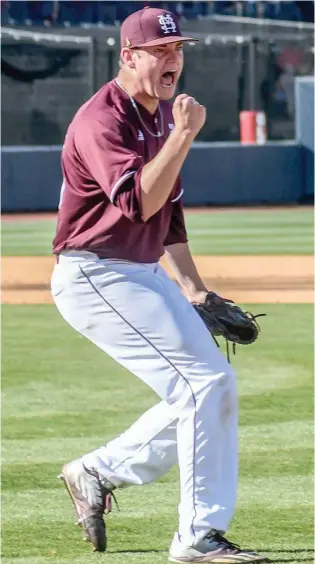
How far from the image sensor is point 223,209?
2228 cm

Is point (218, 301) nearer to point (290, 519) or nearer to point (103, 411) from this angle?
point (290, 519)

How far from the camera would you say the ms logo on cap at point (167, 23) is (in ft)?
14.3

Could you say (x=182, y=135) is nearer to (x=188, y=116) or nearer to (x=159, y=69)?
(x=188, y=116)

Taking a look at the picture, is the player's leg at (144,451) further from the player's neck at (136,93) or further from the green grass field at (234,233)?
the green grass field at (234,233)

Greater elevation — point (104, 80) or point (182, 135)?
point (182, 135)

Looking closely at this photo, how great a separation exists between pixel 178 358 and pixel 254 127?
1985 centimetres

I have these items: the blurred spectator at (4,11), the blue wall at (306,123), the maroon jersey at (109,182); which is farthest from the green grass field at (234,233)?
the maroon jersey at (109,182)

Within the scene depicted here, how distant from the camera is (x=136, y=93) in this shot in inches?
175

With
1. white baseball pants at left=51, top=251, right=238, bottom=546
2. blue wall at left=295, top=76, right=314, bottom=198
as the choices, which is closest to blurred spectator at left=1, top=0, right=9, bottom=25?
blue wall at left=295, top=76, right=314, bottom=198

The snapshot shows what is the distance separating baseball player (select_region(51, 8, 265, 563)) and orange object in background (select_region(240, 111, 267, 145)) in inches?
766

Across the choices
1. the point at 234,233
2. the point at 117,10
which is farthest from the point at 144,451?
the point at 117,10

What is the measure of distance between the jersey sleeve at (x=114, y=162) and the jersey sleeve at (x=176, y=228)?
66 centimetres

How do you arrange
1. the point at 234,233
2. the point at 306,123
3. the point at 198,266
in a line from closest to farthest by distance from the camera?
1. the point at 198,266
2. the point at 234,233
3. the point at 306,123

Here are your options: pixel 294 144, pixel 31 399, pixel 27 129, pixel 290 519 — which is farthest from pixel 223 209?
pixel 290 519
